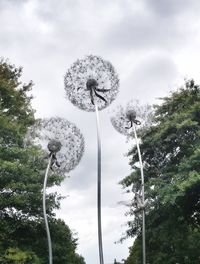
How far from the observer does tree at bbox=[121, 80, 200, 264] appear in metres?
22.9

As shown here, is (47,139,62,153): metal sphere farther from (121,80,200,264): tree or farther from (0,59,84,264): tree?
(121,80,200,264): tree

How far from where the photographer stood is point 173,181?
76.0ft

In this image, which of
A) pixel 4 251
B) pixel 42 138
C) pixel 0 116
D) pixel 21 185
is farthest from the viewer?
pixel 0 116

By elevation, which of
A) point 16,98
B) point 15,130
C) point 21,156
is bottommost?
point 21,156

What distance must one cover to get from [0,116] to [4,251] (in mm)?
7140

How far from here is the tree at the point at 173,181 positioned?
22906mm

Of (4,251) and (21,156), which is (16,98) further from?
(4,251)

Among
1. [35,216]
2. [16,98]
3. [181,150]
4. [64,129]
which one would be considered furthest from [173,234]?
[16,98]

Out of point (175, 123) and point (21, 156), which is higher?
point (175, 123)

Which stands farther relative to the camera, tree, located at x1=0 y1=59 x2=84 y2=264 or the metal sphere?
tree, located at x1=0 y1=59 x2=84 y2=264

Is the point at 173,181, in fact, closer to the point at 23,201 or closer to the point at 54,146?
the point at 23,201

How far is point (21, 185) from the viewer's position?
20.9 meters

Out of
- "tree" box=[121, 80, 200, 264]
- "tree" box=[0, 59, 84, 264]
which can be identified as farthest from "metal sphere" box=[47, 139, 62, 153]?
"tree" box=[121, 80, 200, 264]

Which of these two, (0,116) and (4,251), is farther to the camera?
(0,116)
